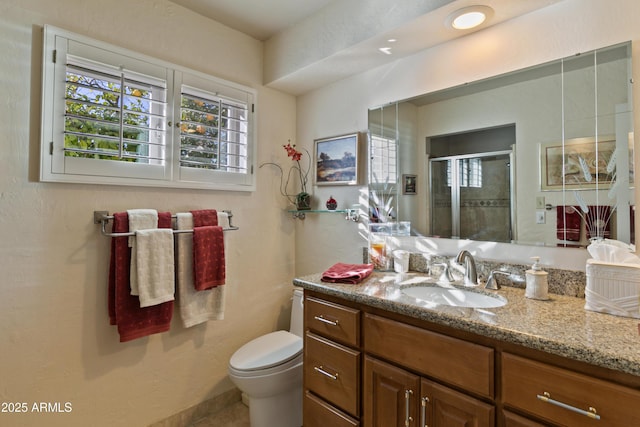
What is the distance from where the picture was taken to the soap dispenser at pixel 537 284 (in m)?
1.24

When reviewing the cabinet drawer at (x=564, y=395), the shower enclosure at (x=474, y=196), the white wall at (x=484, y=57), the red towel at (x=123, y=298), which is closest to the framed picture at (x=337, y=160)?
the white wall at (x=484, y=57)

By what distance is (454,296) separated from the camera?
1.49 m

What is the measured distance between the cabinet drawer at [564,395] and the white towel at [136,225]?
1.63m

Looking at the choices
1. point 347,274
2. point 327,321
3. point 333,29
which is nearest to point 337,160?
point 333,29

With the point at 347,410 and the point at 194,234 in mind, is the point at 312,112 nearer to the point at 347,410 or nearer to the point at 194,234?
the point at 194,234

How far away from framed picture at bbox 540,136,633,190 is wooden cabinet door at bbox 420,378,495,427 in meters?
0.95

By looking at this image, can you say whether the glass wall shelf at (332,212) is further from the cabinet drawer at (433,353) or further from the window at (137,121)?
the cabinet drawer at (433,353)

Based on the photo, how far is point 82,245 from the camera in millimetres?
1557

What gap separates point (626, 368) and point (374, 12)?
173 cm

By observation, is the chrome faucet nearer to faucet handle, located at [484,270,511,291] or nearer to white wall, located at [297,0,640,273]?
faucet handle, located at [484,270,511,291]

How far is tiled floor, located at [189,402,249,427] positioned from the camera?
190 centimetres

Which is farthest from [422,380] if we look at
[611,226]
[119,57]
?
[119,57]

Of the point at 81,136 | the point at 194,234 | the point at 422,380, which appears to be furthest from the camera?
the point at 194,234

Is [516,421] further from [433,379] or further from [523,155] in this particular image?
[523,155]
